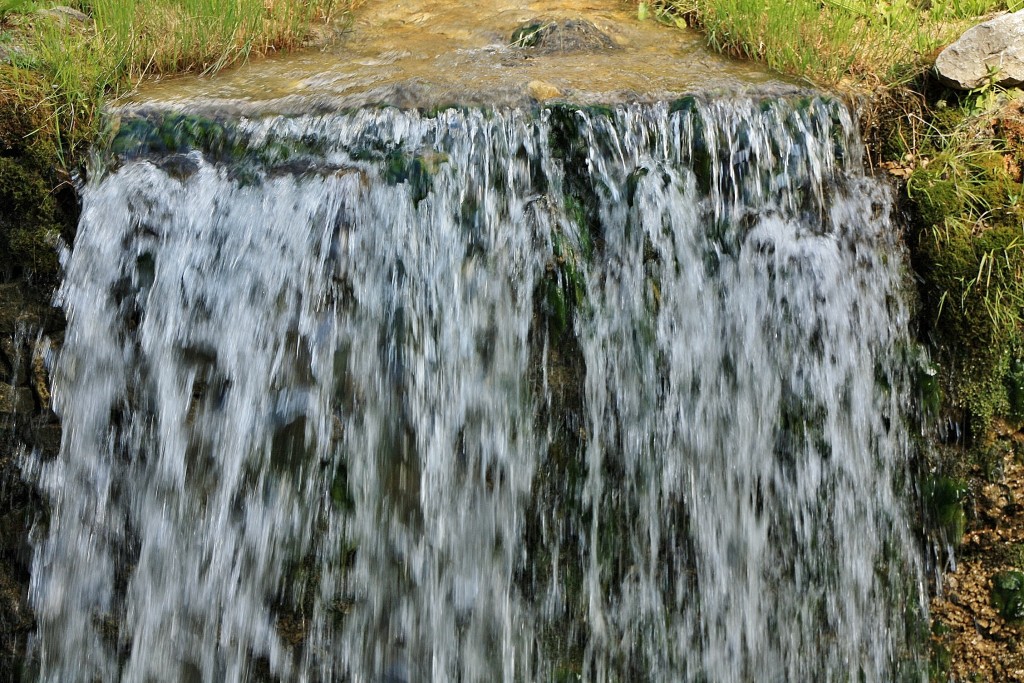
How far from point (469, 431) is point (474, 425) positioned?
0.03 metres

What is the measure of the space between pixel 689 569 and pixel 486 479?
0.74 m

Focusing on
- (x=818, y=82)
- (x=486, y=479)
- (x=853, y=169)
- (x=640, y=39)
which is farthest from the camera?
(x=640, y=39)

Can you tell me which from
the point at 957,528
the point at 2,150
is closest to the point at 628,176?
the point at 957,528

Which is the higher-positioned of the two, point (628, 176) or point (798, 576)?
point (628, 176)

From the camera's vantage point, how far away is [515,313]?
8.72 ft

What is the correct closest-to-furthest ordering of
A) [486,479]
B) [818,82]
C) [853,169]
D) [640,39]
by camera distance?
[486,479] → [853,169] → [818,82] → [640,39]

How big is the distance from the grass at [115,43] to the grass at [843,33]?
2066mm

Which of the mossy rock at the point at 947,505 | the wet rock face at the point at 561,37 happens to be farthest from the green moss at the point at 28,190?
the mossy rock at the point at 947,505

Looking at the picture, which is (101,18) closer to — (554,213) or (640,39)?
(554,213)

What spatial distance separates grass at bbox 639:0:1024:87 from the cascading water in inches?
32.1

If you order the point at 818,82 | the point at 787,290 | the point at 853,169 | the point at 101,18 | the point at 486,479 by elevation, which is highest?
the point at 101,18

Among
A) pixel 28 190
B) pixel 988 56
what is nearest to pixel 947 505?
pixel 988 56

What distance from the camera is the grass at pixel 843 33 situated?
3121 millimetres

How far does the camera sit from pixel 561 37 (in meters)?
3.74
